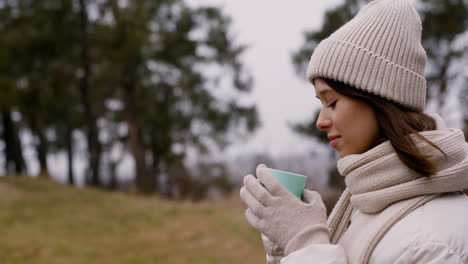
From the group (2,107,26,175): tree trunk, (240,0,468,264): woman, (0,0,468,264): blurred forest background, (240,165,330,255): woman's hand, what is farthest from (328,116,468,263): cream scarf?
(2,107,26,175): tree trunk

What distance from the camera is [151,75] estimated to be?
16656 millimetres

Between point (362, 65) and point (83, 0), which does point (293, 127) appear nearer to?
point (83, 0)

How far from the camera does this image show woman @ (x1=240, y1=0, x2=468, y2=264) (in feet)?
4.11

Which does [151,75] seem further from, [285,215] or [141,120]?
[285,215]

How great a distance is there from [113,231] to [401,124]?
8.12 meters

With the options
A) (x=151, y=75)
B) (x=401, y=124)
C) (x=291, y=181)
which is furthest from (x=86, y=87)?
(x=401, y=124)

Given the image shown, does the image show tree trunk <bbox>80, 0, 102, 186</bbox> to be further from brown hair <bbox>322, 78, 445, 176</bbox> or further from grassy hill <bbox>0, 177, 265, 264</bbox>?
brown hair <bbox>322, 78, 445, 176</bbox>

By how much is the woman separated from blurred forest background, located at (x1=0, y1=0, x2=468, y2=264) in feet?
15.5

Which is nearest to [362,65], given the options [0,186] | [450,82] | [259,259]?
[259,259]

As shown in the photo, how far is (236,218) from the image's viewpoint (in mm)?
9461

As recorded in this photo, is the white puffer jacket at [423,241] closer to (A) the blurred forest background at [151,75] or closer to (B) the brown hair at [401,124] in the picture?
(B) the brown hair at [401,124]

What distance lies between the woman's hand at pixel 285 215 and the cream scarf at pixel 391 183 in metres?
0.12

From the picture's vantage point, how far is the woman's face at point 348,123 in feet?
4.64

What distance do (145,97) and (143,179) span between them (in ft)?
13.9
